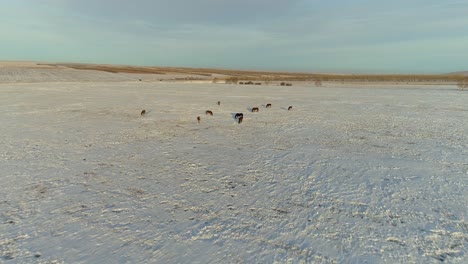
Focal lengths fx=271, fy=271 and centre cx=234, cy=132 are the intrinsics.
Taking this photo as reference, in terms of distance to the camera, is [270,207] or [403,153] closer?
[270,207]

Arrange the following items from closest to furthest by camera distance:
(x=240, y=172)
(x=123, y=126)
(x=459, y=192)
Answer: (x=459, y=192) → (x=240, y=172) → (x=123, y=126)

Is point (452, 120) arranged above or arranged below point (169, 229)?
above

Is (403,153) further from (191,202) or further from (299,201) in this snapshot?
(191,202)

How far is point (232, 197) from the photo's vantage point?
5.11 m

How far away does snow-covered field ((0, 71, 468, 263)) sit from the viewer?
360 centimetres

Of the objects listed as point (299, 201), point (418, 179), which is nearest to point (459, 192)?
point (418, 179)

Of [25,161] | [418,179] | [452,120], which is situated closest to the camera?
[418,179]

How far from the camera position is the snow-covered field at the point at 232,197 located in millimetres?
3602

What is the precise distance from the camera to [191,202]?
489 centimetres

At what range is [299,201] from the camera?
16.3 ft

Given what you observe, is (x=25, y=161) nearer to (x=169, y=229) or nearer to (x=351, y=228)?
(x=169, y=229)

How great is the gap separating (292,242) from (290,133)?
7.11 m

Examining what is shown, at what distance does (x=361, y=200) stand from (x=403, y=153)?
13.1 ft

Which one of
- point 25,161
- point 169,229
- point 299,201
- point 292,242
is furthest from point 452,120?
point 25,161
